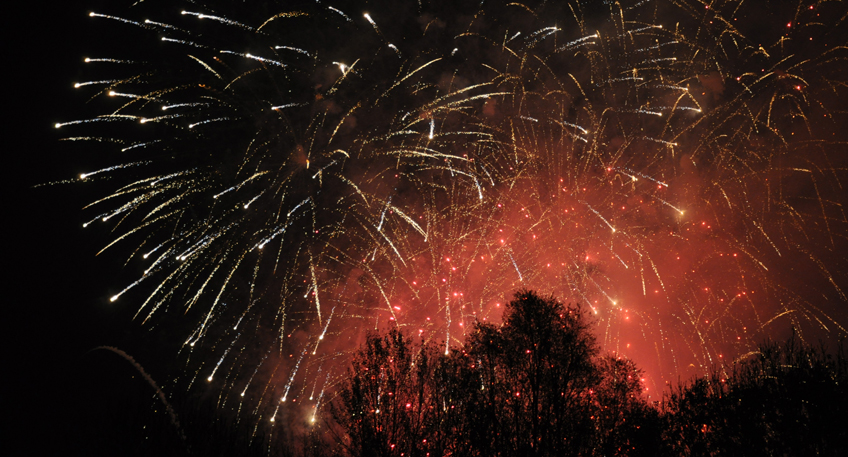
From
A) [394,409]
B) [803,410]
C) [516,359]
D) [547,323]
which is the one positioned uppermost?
[547,323]

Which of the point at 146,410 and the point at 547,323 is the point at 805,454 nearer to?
the point at 547,323

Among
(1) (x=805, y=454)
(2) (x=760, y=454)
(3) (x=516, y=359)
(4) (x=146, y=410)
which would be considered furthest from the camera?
(4) (x=146, y=410)

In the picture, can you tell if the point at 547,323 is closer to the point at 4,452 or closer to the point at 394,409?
the point at 394,409

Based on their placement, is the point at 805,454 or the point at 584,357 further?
the point at 584,357

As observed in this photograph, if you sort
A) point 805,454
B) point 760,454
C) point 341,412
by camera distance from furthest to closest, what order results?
point 341,412
point 760,454
point 805,454

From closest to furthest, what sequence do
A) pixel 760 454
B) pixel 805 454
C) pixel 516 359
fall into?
1. pixel 805 454
2. pixel 760 454
3. pixel 516 359

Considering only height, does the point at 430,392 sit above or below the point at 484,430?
above

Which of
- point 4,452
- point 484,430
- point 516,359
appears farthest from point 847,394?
point 4,452

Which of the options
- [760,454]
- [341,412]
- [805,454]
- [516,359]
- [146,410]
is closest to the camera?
[805,454]

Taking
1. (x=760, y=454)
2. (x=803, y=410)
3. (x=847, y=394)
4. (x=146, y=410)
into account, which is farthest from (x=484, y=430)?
(x=146, y=410)
